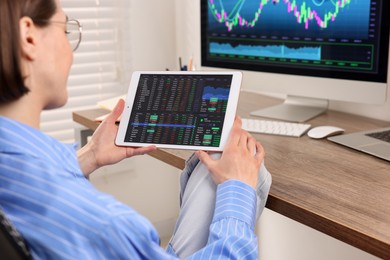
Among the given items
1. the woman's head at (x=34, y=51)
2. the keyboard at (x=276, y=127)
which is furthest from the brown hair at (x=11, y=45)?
the keyboard at (x=276, y=127)

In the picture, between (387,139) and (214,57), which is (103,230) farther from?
(214,57)

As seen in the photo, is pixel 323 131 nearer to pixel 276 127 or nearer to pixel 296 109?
pixel 276 127

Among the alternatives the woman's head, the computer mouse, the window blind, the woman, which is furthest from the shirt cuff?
the window blind

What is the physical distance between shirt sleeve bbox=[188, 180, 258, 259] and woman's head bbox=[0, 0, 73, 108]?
1.09 feet

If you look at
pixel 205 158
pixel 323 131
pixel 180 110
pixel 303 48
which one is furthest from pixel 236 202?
pixel 303 48

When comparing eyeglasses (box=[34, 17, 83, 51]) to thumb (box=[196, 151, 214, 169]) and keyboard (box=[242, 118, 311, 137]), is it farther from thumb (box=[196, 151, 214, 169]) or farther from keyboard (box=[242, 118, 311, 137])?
keyboard (box=[242, 118, 311, 137])

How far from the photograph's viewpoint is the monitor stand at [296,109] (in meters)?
1.75

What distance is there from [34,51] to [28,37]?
0.08 feet

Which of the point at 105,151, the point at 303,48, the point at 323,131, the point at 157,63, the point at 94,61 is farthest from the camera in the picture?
the point at 157,63

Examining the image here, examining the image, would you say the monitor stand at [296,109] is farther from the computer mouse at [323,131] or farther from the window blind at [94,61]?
the window blind at [94,61]

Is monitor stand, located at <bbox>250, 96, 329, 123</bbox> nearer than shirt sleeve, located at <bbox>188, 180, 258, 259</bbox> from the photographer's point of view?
No

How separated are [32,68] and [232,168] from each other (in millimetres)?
443

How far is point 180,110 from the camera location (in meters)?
1.30

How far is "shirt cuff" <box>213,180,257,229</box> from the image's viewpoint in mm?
1015
